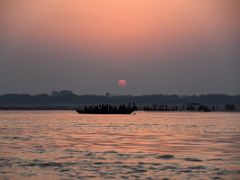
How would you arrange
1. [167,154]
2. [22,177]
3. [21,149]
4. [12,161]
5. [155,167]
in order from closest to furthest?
[22,177]
[155,167]
[12,161]
[167,154]
[21,149]

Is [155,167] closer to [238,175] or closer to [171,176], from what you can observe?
[171,176]

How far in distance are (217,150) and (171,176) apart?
1516cm

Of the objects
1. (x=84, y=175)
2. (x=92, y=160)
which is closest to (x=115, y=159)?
(x=92, y=160)

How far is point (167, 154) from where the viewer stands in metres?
36.0

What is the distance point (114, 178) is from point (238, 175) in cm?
710

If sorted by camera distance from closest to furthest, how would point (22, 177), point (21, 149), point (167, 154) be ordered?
point (22, 177), point (167, 154), point (21, 149)

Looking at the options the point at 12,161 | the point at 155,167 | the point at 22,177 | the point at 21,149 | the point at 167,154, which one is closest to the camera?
the point at 22,177

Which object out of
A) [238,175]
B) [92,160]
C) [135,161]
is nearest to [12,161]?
[92,160]

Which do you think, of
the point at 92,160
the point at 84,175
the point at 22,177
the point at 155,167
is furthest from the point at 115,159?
the point at 22,177

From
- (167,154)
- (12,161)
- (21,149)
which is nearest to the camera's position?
(12,161)

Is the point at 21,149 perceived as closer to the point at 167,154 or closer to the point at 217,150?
the point at 167,154

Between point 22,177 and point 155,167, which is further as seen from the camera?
point 155,167

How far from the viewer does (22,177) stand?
82.3 ft

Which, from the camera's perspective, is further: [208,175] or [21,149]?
[21,149]
